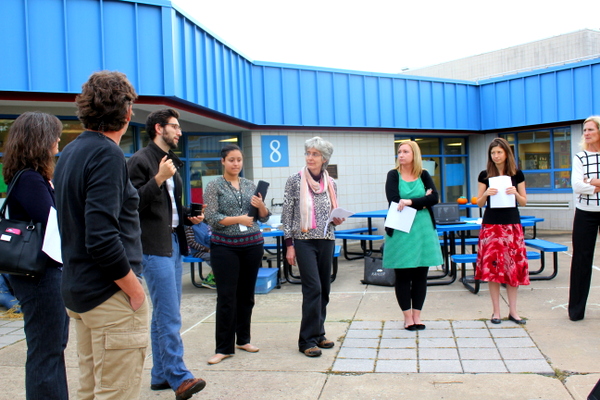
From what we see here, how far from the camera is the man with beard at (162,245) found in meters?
3.39

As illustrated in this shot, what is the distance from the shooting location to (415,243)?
4965 millimetres

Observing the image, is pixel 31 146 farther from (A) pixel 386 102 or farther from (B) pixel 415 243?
A: (A) pixel 386 102

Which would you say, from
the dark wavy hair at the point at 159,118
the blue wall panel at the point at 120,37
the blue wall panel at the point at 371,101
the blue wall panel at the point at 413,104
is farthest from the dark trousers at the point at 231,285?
the blue wall panel at the point at 413,104

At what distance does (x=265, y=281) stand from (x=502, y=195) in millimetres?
3265

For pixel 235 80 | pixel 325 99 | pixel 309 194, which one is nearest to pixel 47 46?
pixel 235 80

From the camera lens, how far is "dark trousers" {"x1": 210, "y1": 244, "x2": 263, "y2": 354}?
4.25 metres

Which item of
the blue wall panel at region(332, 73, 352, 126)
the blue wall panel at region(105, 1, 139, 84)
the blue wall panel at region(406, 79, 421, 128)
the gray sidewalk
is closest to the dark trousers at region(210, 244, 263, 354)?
the gray sidewalk

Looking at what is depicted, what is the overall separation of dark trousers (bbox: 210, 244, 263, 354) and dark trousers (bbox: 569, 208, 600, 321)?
3.13 meters

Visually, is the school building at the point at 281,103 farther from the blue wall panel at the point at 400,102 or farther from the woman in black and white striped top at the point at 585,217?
the woman in black and white striped top at the point at 585,217

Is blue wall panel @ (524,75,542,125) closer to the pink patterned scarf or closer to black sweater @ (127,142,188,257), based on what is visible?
the pink patterned scarf

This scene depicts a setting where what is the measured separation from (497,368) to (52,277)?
10.1 feet

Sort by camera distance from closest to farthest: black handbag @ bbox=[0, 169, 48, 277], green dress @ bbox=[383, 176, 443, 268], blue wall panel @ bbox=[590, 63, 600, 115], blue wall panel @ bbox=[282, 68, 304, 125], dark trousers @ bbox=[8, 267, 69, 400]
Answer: black handbag @ bbox=[0, 169, 48, 277] → dark trousers @ bbox=[8, 267, 69, 400] → green dress @ bbox=[383, 176, 443, 268] → blue wall panel @ bbox=[282, 68, 304, 125] → blue wall panel @ bbox=[590, 63, 600, 115]

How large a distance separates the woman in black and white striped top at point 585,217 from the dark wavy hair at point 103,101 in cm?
434

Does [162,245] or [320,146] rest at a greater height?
[320,146]
